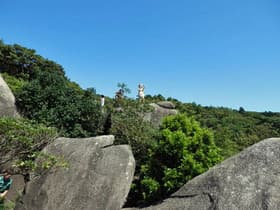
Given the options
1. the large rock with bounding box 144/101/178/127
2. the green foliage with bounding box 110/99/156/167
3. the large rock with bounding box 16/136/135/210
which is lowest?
the large rock with bounding box 16/136/135/210

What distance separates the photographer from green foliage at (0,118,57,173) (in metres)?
5.38

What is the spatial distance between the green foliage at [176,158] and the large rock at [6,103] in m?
4.49

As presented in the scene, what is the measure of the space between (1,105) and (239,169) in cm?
676

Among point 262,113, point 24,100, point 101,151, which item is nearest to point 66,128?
point 24,100

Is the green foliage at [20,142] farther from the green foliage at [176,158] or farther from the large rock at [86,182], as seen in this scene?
the green foliage at [176,158]

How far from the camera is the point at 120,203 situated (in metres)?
7.19

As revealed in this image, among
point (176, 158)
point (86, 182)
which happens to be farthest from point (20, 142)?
point (176, 158)

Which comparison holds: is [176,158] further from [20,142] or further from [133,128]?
[20,142]

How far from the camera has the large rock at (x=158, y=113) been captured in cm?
1078

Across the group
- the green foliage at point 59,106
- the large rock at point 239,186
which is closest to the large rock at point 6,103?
the green foliage at point 59,106

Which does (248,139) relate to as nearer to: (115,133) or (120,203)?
(115,133)

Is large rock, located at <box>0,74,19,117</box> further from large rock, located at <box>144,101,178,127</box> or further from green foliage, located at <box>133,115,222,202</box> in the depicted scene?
green foliage, located at <box>133,115,222,202</box>

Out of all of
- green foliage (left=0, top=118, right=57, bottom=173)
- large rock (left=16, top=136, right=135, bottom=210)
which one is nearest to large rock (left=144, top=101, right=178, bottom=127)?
large rock (left=16, top=136, right=135, bottom=210)

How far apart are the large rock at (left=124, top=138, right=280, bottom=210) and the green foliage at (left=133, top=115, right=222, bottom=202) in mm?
447
